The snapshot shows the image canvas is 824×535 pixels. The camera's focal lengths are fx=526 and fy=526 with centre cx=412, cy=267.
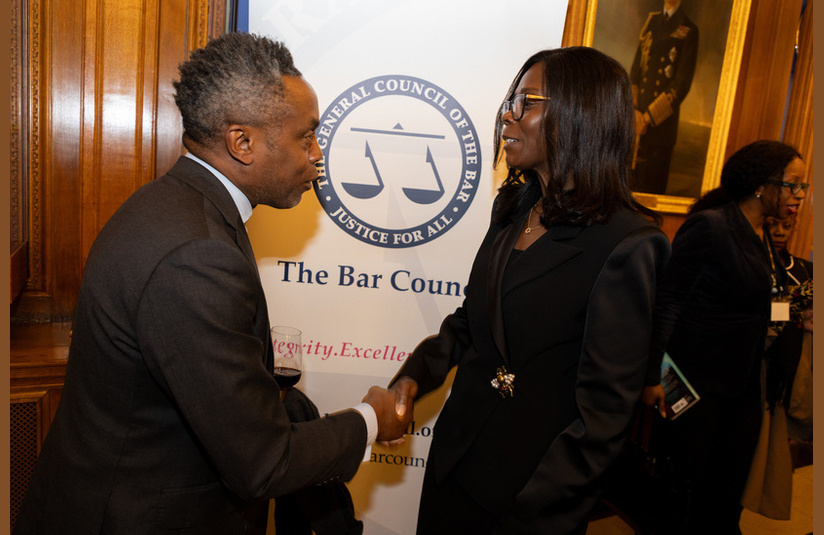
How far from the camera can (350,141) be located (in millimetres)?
2232

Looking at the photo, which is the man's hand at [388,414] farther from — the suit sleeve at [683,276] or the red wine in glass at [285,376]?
the suit sleeve at [683,276]

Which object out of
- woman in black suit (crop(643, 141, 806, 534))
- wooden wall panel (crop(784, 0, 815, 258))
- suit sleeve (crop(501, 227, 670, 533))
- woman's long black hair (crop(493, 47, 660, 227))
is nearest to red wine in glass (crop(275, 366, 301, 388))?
suit sleeve (crop(501, 227, 670, 533))

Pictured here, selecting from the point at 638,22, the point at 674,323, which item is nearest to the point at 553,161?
the point at 674,323

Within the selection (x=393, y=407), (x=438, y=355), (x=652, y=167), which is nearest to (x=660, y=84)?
(x=652, y=167)

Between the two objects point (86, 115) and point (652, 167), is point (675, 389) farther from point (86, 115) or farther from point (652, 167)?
point (86, 115)

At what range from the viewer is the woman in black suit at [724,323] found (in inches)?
99.7

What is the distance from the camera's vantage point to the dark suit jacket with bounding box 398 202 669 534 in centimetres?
118

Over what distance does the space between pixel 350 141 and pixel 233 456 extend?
5.03ft

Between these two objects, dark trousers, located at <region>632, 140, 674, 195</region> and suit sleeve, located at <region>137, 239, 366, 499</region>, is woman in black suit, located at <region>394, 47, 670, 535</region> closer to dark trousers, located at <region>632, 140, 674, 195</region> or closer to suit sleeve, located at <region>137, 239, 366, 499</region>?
suit sleeve, located at <region>137, 239, 366, 499</region>

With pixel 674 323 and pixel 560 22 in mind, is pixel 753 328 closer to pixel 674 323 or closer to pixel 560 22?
Result: pixel 674 323

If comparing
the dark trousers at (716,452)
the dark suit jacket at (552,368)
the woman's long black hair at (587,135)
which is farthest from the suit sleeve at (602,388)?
the dark trousers at (716,452)

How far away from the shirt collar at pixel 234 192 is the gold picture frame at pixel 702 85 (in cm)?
261

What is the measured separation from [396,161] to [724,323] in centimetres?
175

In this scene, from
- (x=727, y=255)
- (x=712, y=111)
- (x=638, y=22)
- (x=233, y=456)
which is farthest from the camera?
(x=712, y=111)
